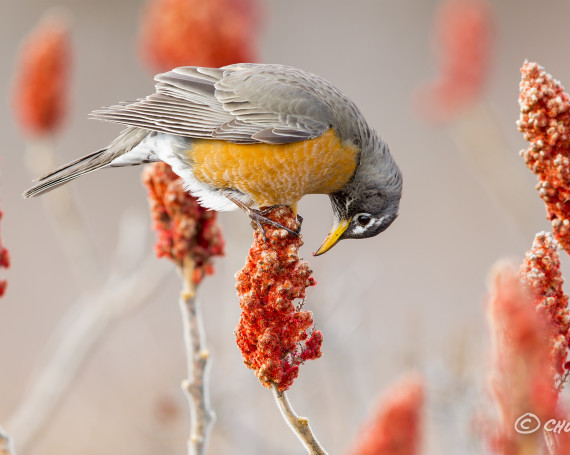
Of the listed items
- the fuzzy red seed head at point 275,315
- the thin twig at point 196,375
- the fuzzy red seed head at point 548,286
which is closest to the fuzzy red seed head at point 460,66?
the thin twig at point 196,375

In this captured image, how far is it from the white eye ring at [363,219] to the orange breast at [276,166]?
0.72ft

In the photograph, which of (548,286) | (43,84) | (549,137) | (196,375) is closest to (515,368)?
(548,286)

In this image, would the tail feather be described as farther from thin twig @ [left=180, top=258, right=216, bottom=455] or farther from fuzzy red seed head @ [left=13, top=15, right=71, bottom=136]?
thin twig @ [left=180, top=258, right=216, bottom=455]

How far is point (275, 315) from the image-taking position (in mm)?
2490

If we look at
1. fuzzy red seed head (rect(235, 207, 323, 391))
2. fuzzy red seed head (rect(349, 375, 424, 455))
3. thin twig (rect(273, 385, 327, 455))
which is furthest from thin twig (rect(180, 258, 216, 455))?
fuzzy red seed head (rect(349, 375, 424, 455))

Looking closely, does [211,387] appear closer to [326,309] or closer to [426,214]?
[326,309]

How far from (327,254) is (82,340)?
13.6ft

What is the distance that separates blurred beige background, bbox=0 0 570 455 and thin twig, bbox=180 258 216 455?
104 centimetres

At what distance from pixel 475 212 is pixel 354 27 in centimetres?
330

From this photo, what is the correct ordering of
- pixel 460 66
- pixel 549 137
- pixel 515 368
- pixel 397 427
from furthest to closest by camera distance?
pixel 460 66
pixel 549 137
pixel 397 427
pixel 515 368

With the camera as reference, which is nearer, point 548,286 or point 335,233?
point 548,286

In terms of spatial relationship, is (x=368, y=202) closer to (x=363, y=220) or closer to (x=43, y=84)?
(x=363, y=220)

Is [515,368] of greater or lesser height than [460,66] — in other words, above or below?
below

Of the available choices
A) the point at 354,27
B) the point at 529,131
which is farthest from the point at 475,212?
the point at 529,131
